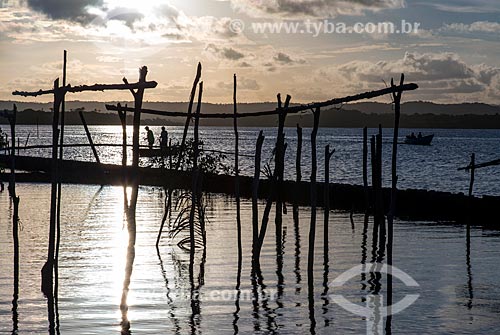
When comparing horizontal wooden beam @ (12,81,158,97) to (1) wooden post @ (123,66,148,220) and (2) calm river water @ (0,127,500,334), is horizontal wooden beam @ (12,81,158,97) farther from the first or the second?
(2) calm river water @ (0,127,500,334)

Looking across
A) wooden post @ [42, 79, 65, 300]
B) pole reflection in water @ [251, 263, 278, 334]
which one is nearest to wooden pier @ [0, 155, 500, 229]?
pole reflection in water @ [251, 263, 278, 334]

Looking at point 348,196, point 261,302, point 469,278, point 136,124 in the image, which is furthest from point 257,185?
point 348,196

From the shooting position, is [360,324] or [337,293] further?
[337,293]

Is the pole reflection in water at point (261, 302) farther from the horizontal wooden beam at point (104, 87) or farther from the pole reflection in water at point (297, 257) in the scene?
the horizontal wooden beam at point (104, 87)

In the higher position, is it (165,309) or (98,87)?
(98,87)

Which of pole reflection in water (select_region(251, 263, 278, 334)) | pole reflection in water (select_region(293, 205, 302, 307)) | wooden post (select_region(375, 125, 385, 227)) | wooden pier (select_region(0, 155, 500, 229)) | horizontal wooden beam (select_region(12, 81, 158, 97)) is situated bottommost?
pole reflection in water (select_region(251, 263, 278, 334))

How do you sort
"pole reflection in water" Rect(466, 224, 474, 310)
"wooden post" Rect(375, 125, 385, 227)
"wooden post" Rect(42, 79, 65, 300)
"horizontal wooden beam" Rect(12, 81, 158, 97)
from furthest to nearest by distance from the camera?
"wooden post" Rect(375, 125, 385, 227)
"pole reflection in water" Rect(466, 224, 474, 310)
"wooden post" Rect(42, 79, 65, 300)
"horizontal wooden beam" Rect(12, 81, 158, 97)

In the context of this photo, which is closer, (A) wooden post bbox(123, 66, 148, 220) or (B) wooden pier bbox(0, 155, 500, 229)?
(A) wooden post bbox(123, 66, 148, 220)

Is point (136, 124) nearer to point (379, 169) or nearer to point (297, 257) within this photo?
point (297, 257)

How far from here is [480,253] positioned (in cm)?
2273

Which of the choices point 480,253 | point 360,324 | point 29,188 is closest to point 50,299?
point 360,324

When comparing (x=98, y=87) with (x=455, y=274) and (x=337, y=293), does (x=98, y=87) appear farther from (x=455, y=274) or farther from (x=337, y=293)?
(x=455, y=274)

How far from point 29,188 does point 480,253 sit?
25.3 meters

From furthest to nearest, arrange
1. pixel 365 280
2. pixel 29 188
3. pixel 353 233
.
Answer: pixel 29 188
pixel 353 233
pixel 365 280
